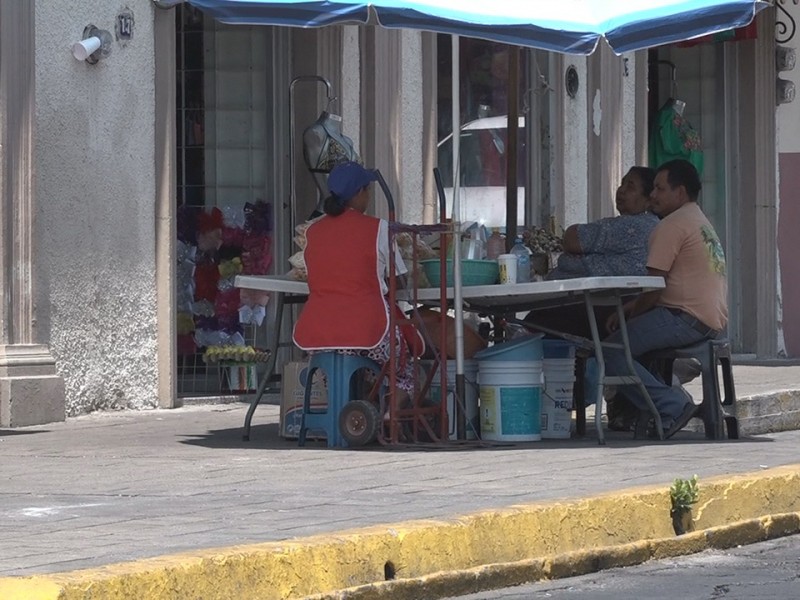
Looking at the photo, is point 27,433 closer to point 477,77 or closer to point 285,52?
point 285,52

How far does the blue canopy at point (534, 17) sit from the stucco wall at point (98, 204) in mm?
2384

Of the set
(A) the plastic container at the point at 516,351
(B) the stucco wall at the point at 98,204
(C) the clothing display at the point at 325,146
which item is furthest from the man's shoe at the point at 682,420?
(C) the clothing display at the point at 325,146

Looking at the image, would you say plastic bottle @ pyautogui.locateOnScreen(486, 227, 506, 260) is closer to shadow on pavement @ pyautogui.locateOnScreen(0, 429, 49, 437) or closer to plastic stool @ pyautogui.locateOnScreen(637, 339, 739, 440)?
plastic stool @ pyautogui.locateOnScreen(637, 339, 739, 440)

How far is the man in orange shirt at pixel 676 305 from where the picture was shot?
9781 millimetres

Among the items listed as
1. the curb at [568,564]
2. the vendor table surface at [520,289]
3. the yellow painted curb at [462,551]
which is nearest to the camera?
the yellow painted curb at [462,551]

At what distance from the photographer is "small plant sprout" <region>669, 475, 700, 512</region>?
6980mm

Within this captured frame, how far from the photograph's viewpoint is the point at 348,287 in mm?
9281

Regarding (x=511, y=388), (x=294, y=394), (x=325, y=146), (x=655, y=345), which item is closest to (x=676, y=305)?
(x=655, y=345)

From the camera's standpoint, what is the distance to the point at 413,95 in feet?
47.1

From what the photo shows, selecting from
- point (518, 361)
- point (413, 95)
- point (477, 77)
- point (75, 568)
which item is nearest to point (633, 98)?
point (477, 77)

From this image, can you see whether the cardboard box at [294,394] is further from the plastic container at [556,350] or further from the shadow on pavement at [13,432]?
the shadow on pavement at [13,432]

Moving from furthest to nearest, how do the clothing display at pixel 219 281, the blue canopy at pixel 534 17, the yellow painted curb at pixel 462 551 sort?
the clothing display at pixel 219 281 → the blue canopy at pixel 534 17 → the yellow painted curb at pixel 462 551

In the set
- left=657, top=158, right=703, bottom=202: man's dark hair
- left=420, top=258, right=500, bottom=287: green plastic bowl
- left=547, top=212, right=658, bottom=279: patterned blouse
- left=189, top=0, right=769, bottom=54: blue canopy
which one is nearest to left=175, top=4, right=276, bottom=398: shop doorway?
left=420, top=258, right=500, bottom=287: green plastic bowl

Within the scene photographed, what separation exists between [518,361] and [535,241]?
3.64ft
